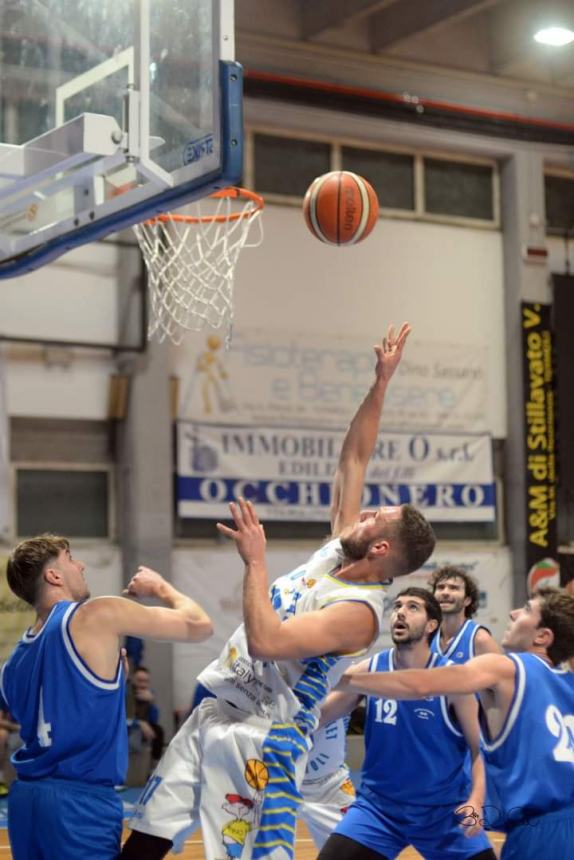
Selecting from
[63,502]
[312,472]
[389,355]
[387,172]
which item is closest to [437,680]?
[389,355]

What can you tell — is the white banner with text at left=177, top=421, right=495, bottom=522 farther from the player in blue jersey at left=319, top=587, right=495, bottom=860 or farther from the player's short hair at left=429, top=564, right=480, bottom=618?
the player in blue jersey at left=319, top=587, right=495, bottom=860

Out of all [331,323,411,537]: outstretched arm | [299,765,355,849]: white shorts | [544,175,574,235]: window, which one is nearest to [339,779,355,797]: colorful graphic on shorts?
[299,765,355,849]: white shorts

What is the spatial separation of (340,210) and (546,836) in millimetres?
4814

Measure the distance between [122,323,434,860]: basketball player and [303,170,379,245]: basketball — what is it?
399 centimetres

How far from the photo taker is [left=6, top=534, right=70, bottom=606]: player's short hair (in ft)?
15.1

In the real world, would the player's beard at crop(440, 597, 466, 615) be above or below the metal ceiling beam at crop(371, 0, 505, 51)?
below

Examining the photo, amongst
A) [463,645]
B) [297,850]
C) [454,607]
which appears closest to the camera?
[463,645]

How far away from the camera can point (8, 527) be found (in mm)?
12375

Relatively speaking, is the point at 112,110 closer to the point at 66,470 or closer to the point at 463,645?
the point at 463,645

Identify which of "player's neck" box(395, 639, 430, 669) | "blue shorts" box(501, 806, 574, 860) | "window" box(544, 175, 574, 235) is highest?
"window" box(544, 175, 574, 235)

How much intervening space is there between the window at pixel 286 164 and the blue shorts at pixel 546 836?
33.0 ft

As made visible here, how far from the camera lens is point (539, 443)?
14727 millimetres

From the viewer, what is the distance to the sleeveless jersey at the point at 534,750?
4605 mm

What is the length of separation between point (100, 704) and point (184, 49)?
110 inches
